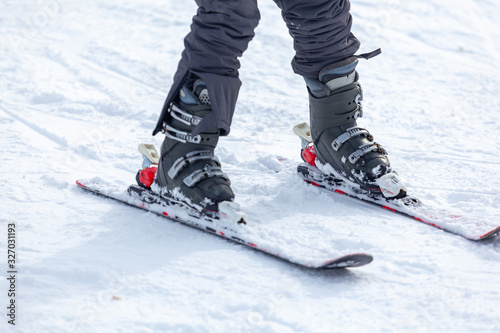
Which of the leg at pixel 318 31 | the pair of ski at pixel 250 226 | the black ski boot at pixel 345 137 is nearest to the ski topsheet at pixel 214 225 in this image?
the pair of ski at pixel 250 226

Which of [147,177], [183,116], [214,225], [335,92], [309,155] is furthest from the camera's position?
[309,155]

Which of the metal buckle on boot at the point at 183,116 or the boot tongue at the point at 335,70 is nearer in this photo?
the metal buckle on boot at the point at 183,116

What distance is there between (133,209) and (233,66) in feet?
2.11

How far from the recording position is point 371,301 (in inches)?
57.5

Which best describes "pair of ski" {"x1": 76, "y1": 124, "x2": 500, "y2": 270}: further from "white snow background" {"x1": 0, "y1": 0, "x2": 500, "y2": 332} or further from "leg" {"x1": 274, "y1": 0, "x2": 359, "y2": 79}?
"leg" {"x1": 274, "y1": 0, "x2": 359, "y2": 79}

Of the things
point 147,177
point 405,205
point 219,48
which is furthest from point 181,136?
point 405,205

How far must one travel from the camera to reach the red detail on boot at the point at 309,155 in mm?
2363

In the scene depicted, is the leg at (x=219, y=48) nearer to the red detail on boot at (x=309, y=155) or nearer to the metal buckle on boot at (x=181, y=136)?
the metal buckle on boot at (x=181, y=136)

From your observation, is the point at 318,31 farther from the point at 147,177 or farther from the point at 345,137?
the point at 147,177

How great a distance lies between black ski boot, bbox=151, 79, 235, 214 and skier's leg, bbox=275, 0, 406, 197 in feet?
1.57

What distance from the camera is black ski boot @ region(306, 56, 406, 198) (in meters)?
2.11

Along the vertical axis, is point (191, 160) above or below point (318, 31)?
below

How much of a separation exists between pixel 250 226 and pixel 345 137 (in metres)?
0.60

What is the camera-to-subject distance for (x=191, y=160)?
6.42ft
